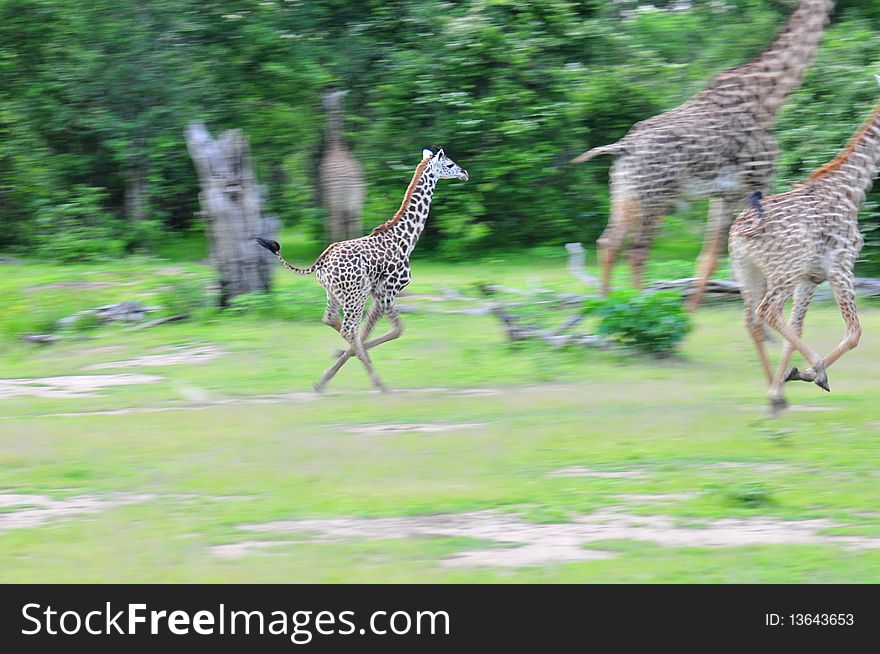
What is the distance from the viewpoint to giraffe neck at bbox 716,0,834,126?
11586mm

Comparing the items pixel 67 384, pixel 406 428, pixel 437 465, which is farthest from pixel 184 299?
pixel 437 465

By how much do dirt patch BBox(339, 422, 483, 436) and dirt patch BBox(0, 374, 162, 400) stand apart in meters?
2.44

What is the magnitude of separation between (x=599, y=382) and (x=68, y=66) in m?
10.9

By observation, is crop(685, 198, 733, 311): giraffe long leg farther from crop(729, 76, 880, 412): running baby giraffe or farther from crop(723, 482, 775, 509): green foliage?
crop(723, 482, 775, 509): green foliage

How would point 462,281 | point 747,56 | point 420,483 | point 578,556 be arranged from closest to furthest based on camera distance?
point 578,556, point 420,483, point 462,281, point 747,56

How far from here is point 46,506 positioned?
21.6 feet

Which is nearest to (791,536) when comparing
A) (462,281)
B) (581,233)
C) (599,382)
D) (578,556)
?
(578,556)

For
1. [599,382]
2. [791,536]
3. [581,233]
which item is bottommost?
[581,233]

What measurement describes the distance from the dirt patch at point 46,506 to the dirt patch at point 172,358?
13.2 feet

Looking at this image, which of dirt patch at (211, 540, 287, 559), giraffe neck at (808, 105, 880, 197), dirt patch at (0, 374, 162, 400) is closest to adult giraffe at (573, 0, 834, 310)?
giraffe neck at (808, 105, 880, 197)

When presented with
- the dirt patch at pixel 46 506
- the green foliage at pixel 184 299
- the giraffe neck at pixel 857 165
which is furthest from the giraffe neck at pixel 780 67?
the dirt patch at pixel 46 506

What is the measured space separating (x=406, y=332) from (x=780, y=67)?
406 cm

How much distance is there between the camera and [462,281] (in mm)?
15078

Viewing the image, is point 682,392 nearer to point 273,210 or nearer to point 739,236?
point 739,236
